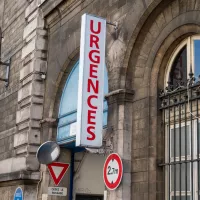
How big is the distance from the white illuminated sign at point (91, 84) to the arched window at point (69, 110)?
2.13 m

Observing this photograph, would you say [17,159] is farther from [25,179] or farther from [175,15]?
[175,15]

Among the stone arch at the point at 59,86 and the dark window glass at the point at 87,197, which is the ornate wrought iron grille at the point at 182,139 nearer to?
the stone arch at the point at 59,86

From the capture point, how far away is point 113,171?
9062 mm

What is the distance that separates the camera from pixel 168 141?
8.78 metres

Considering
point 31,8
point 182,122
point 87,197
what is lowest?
point 87,197

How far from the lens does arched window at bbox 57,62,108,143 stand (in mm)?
11309

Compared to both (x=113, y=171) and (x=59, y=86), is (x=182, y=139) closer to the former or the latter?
(x=113, y=171)

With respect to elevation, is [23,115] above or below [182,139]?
above

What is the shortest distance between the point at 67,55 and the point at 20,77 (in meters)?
2.79

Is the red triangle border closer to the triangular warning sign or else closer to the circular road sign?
the triangular warning sign

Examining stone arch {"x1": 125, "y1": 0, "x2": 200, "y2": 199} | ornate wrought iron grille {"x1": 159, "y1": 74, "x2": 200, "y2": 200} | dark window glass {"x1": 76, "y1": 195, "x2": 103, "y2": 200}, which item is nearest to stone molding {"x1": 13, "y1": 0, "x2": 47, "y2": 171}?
dark window glass {"x1": 76, "y1": 195, "x2": 103, "y2": 200}

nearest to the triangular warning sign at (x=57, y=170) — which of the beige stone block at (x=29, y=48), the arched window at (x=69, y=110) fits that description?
the arched window at (x=69, y=110)

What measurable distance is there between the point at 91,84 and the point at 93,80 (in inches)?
3.9

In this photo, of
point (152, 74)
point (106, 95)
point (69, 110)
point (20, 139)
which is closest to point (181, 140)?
point (152, 74)
